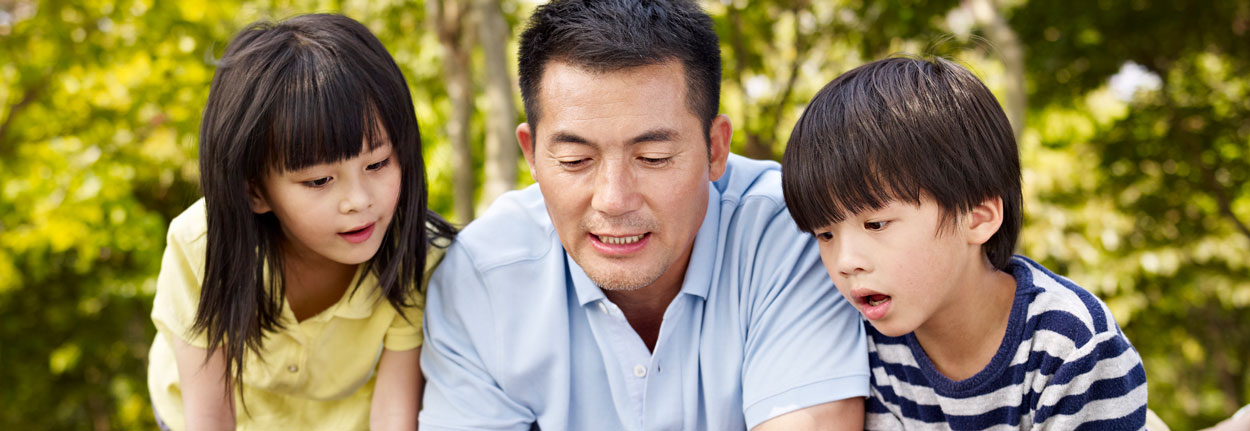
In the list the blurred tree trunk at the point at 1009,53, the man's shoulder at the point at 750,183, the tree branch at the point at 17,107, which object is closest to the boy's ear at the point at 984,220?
the man's shoulder at the point at 750,183

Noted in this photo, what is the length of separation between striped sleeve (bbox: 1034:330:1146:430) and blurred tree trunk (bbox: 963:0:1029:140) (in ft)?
11.7

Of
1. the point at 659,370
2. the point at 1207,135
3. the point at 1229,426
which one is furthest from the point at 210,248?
the point at 1207,135

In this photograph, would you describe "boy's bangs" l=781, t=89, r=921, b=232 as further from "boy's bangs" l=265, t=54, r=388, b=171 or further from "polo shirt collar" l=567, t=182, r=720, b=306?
"boy's bangs" l=265, t=54, r=388, b=171

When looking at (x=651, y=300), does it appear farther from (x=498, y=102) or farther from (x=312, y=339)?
(x=498, y=102)

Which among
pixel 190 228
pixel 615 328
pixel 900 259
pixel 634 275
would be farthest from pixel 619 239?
pixel 190 228

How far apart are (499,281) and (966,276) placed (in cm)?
118

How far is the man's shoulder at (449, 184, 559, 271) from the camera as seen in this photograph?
2613 mm

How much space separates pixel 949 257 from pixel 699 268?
644mm

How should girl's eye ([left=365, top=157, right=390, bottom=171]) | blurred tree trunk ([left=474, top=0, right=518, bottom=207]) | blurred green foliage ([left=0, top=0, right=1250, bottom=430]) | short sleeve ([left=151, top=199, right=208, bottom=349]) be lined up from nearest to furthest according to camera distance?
1. girl's eye ([left=365, top=157, right=390, bottom=171])
2. short sleeve ([left=151, top=199, right=208, bottom=349])
3. blurred tree trunk ([left=474, top=0, right=518, bottom=207])
4. blurred green foliage ([left=0, top=0, right=1250, bottom=430])

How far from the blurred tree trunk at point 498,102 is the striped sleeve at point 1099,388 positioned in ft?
11.5

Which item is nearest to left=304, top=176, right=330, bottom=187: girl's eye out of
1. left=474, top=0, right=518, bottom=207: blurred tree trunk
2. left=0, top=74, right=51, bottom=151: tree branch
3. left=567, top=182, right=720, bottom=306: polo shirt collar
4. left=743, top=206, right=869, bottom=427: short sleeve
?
left=567, top=182, right=720, bottom=306: polo shirt collar

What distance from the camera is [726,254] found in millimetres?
2555

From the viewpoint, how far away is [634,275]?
235 cm

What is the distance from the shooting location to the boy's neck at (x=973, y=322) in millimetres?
2176
